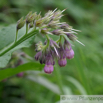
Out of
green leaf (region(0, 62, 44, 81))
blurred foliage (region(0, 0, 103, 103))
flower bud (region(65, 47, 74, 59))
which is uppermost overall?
blurred foliage (region(0, 0, 103, 103))

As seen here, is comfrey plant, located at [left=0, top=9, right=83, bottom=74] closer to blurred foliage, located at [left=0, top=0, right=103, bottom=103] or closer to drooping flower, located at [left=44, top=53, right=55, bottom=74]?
drooping flower, located at [left=44, top=53, right=55, bottom=74]

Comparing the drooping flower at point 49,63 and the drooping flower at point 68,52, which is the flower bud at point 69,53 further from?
the drooping flower at point 49,63

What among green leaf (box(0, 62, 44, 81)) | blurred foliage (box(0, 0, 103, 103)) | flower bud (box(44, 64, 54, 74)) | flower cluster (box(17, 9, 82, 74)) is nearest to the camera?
flower cluster (box(17, 9, 82, 74))

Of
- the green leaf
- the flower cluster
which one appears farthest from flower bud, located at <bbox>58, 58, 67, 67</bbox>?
the green leaf

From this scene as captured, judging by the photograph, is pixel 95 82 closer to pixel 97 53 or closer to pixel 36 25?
pixel 97 53

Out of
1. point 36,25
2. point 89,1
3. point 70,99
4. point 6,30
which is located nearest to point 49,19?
point 36,25
